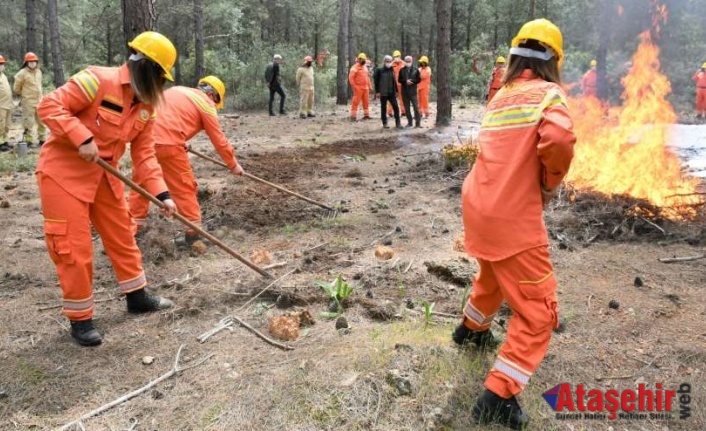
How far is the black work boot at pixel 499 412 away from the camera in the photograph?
8.50ft

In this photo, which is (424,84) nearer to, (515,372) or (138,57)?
(138,57)

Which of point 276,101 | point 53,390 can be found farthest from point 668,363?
point 276,101

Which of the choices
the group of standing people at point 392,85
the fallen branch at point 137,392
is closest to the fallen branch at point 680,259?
the fallen branch at point 137,392

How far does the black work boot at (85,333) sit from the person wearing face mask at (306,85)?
535 inches

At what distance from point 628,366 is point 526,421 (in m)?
1.02

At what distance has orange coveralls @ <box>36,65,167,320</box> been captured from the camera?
324cm

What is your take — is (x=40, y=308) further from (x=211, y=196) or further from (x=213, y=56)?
(x=213, y=56)

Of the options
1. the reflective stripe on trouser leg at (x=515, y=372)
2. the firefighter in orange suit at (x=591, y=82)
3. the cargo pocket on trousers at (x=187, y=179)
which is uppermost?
the firefighter in orange suit at (x=591, y=82)

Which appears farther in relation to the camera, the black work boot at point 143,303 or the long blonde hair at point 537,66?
the black work boot at point 143,303

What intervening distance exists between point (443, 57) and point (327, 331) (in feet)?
32.8

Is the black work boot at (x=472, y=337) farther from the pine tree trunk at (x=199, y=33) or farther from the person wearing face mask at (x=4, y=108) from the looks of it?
the pine tree trunk at (x=199, y=33)

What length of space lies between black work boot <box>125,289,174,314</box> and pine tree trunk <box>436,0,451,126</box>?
9858 millimetres

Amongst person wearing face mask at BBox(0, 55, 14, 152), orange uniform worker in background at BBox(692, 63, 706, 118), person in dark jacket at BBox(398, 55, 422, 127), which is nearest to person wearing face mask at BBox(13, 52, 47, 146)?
person wearing face mask at BBox(0, 55, 14, 152)

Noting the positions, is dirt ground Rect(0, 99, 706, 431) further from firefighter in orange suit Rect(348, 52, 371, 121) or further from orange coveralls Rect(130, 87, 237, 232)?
firefighter in orange suit Rect(348, 52, 371, 121)
